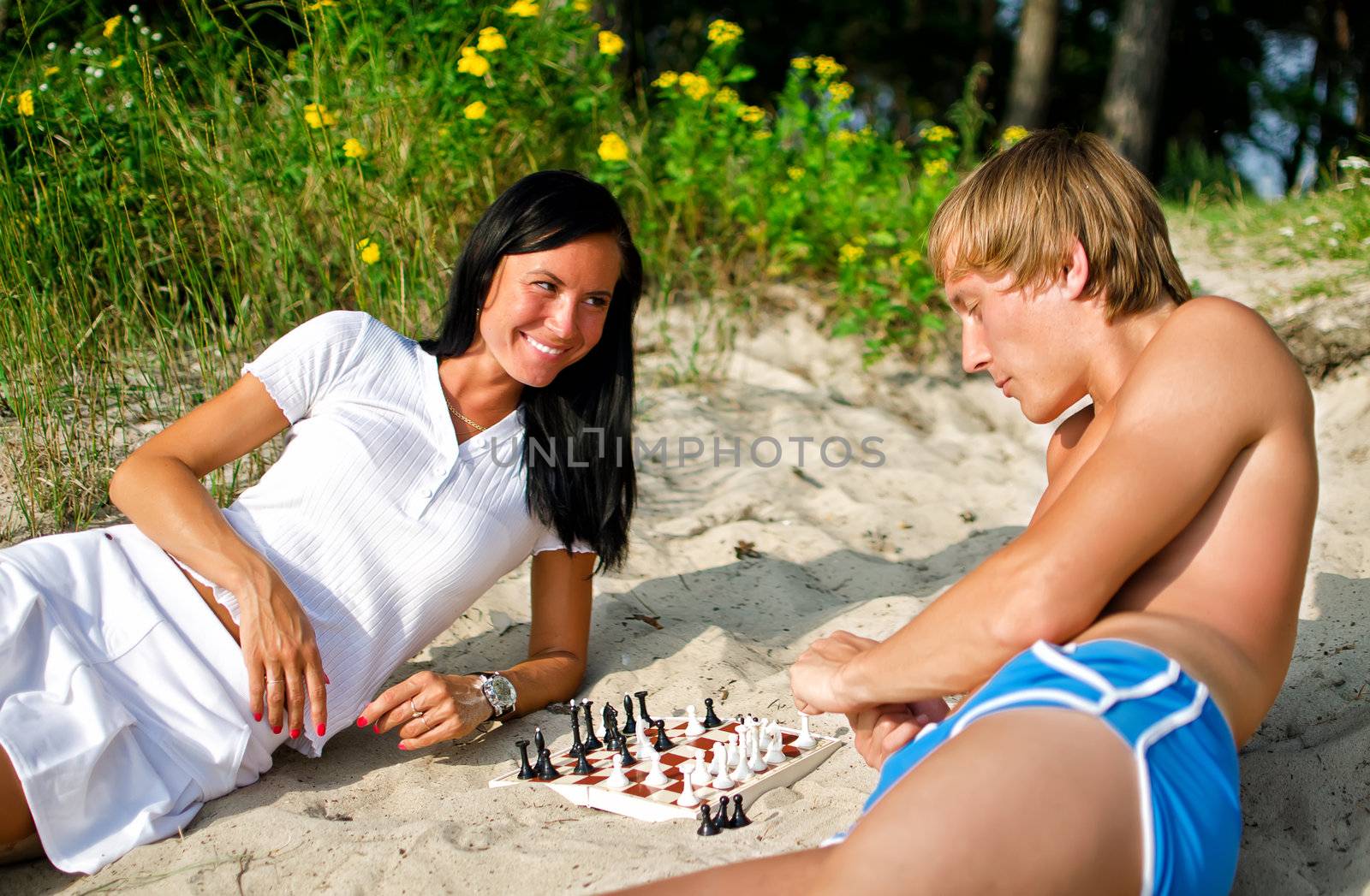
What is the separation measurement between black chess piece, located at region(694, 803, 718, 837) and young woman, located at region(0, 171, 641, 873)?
693mm

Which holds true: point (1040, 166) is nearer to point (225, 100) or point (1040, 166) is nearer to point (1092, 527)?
point (1092, 527)

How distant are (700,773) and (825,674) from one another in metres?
0.61

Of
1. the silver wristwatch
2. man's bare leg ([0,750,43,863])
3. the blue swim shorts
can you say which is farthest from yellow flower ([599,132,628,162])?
the blue swim shorts

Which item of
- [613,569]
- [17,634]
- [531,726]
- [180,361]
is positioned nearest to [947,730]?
[531,726]

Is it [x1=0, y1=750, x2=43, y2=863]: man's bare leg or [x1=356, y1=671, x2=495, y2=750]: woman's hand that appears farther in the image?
[x1=356, y1=671, x2=495, y2=750]: woman's hand

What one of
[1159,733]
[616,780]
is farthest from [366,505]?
[1159,733]

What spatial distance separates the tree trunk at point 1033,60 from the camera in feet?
36.3

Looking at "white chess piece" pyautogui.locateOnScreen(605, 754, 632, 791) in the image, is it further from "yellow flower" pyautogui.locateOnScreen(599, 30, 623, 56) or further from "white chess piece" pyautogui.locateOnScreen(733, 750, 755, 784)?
"yellow flower" pyautogui.locateOnScreen(599, 30, 623, 56)

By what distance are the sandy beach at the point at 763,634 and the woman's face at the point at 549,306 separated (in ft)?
3.26

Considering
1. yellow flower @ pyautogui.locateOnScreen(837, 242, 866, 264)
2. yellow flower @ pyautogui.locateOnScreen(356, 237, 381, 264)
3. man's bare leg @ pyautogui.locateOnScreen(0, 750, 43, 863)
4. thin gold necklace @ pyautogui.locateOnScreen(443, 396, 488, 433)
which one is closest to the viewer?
man's bare leg @ pyautogui.locateOnScreen(0, 750, 43, 863)

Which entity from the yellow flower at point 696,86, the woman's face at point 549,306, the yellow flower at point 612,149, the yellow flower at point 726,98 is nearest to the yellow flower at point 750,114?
the yellow flower at point 726,98

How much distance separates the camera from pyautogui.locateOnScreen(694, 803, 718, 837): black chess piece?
2330 mm

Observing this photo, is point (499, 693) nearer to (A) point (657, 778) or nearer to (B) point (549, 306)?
(A) point (657, 778)

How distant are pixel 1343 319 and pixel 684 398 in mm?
2938
